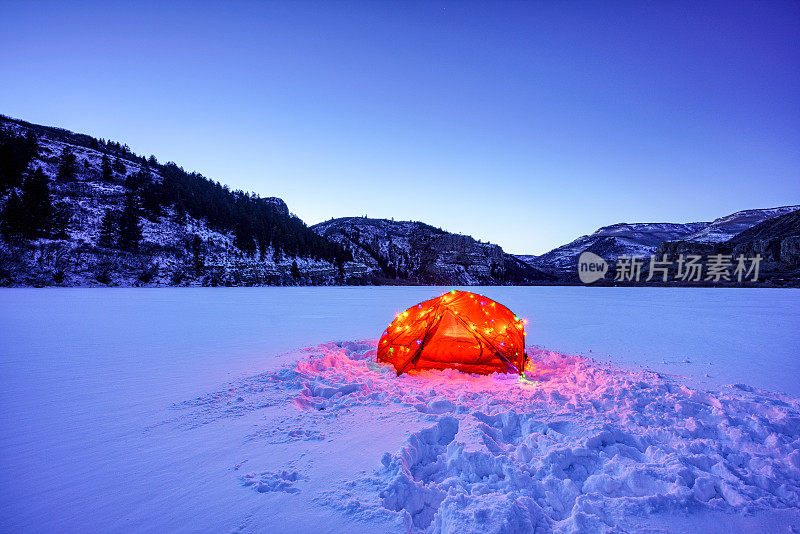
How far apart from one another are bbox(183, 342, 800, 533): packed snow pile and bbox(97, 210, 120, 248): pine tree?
72897mm

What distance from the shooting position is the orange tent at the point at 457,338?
21.1 feet

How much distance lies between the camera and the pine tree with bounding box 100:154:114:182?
70625 millimetres

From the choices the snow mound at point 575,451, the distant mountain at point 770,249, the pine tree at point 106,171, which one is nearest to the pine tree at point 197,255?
the pine tree at point 106,171

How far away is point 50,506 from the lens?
8.11ft

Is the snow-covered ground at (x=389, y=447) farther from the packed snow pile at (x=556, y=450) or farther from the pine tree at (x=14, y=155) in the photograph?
the pine tree at (x=14, y=155)

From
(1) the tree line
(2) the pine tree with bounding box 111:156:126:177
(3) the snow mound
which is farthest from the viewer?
(2) the pine tree with bounding box 111:156:126:177

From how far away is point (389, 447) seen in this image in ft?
11.6

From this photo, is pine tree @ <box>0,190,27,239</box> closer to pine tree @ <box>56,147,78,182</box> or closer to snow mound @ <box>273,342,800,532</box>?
pine tree @ <box>56,147,78,182</box>

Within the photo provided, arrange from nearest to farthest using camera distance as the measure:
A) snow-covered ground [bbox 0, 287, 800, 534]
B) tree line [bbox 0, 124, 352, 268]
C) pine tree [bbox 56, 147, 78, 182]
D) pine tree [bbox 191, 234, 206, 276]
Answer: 1. snow-covered ground [bbox 0, 287, 800, 534]
2. tree line [bbox 0, 124, 352, 268]
3. pine tree [bbox 56, 147, 78, 182]
4. pine tree [bbox 191, 234, 206, 276]

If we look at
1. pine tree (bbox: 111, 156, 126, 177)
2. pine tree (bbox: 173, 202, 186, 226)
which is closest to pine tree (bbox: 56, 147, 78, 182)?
pine tree (bbox: 111, 156, 126, 177)

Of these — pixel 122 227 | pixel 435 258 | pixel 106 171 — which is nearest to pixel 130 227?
pixel 122 227

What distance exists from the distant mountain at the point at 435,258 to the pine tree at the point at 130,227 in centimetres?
7110

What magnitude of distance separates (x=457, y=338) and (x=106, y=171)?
95686mm

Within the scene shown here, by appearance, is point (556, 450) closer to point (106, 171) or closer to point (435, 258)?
point (106, 171)
